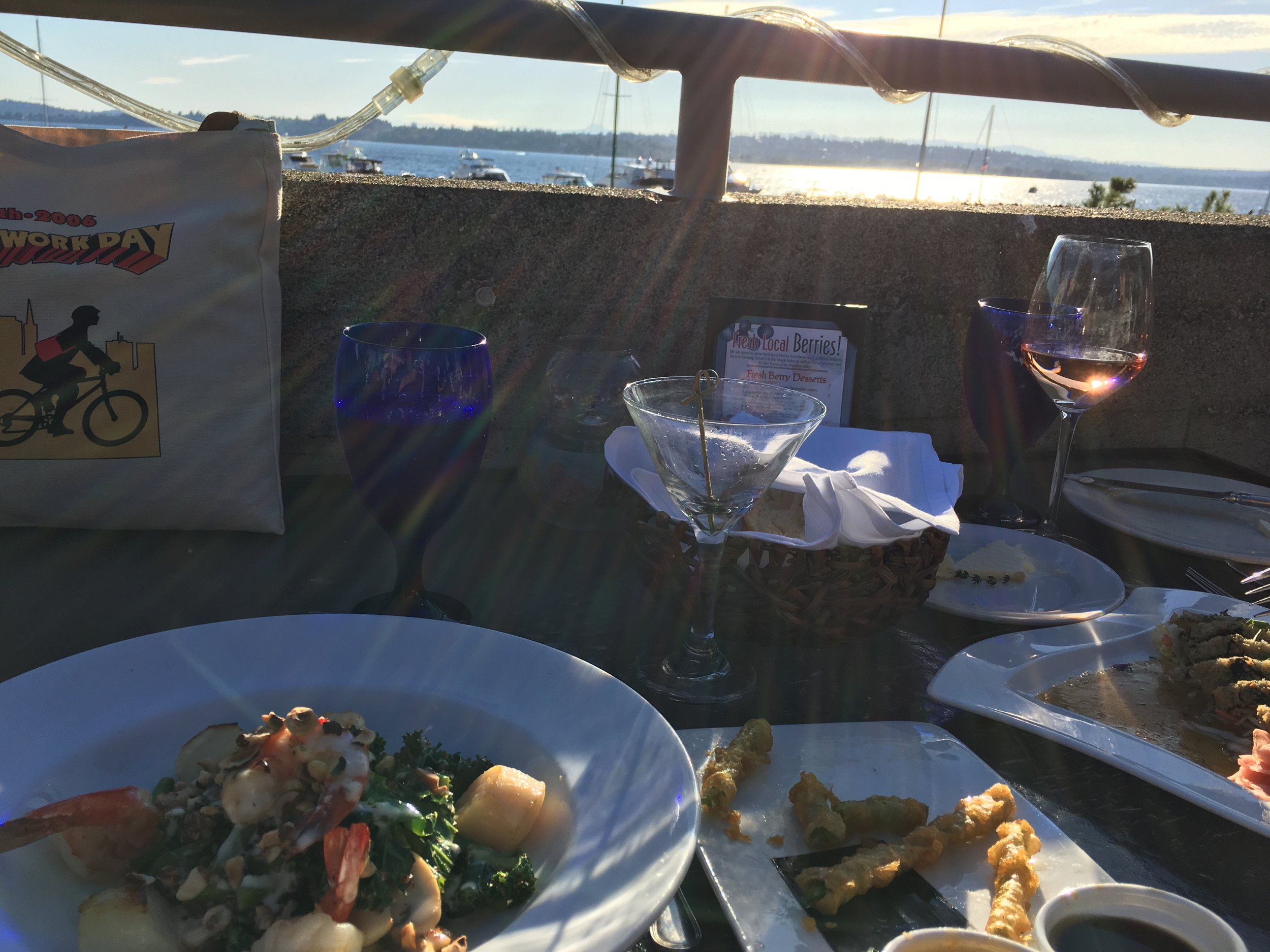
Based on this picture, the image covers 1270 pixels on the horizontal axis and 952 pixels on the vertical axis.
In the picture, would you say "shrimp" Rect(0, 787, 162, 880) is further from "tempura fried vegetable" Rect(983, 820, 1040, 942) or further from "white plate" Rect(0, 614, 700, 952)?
"tempura fried vegetable" Rect(983, 820, 1040, 942)

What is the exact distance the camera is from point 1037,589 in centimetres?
145

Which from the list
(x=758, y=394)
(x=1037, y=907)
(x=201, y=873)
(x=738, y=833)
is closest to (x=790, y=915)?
(x=738, y=833)

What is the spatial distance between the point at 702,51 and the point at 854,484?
3.56ft

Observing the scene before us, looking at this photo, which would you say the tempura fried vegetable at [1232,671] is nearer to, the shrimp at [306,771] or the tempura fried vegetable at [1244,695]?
the tempura fried vegetable at [1244,695]

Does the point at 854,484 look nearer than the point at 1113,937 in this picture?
No

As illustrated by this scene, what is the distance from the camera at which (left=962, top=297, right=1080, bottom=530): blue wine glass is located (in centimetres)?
171

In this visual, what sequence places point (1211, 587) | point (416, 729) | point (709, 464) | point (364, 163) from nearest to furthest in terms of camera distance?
point (416, 729), point (709, 464), point (1211, 587), point (364, 163)

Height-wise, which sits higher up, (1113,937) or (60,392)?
(60,392)

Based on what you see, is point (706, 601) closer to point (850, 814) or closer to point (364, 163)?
point (850, 814)

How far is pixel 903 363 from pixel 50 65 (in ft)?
5.96

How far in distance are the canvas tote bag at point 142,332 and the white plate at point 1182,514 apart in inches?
58.5

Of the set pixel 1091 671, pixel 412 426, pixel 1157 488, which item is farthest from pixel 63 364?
pixel 1157 488

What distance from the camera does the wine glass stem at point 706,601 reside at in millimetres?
1128

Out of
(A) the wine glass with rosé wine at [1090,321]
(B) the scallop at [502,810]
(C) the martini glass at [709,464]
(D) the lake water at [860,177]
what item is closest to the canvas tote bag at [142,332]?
(C) the martini glass at [709,464]
